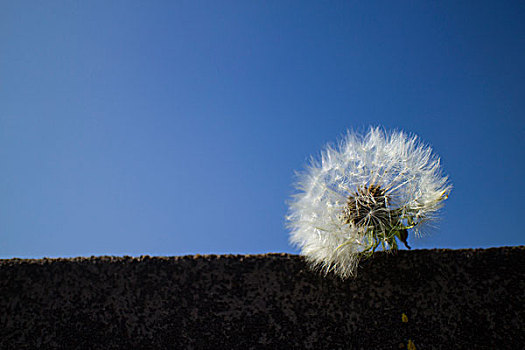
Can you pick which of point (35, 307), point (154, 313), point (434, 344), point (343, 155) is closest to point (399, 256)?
point (434, 344)

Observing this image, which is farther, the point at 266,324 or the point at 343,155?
the point at 343,155

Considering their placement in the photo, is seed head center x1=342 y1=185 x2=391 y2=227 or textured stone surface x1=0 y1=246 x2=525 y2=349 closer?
textured stone surface x1=0 y1=246 x2=525 y2=349

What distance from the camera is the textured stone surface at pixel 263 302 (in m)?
1.24

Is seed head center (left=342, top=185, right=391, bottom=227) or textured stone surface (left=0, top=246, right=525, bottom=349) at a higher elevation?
seed head center (left=342, top=185, right=391, bottom=227)

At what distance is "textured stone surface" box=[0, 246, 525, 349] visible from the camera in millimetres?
1236

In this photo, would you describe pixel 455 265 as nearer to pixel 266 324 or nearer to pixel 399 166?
pixel 399 166

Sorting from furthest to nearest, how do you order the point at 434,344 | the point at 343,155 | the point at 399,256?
the point at 343,155
the point at 399,256
the point at 434,344

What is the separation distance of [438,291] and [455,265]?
111 millimetres

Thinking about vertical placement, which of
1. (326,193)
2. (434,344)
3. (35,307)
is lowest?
(434,344)

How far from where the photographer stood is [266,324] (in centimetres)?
125

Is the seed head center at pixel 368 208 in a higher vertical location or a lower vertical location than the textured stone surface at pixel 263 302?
higher

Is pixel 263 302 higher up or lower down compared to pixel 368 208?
lower down

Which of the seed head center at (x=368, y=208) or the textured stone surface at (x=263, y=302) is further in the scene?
the seed head center at (x=368, y=208)

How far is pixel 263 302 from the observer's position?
1277mm
